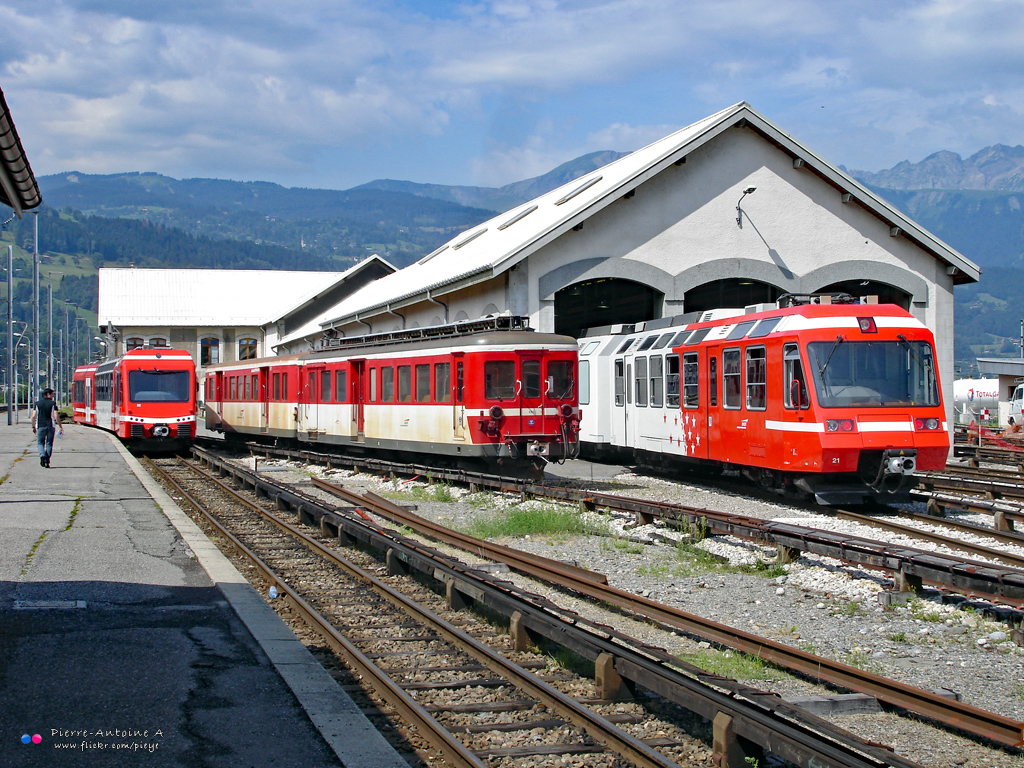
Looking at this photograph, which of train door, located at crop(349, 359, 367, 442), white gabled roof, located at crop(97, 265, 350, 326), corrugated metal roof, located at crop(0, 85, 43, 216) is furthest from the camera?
white gabled roof, located at crop(97, 265, 350, 326)

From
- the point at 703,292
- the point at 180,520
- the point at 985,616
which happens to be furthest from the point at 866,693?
the point at 703,292

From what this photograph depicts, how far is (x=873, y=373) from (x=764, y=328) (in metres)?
1.76

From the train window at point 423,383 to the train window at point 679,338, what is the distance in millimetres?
4791

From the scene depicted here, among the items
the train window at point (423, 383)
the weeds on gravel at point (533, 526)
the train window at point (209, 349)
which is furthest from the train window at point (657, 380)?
the train window at point (209, 349)

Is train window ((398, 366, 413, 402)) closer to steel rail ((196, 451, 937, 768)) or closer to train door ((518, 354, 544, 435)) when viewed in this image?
train door ((518, 354, 544, 435))

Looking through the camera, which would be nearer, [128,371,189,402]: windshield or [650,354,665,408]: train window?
[650,354,665,408]: train window

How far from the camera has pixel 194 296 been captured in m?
67.5

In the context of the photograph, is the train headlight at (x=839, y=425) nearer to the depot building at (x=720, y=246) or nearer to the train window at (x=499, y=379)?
the train window at (x=499, y=379)

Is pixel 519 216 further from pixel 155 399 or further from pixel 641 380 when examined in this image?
pixel 641 380

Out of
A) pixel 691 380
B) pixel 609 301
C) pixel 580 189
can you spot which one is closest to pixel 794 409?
pixel 691 380

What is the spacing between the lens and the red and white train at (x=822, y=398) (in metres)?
13.5

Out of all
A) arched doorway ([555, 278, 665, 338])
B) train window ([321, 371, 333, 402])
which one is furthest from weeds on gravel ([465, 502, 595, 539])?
arched doorway ([555, 278, 665, 338])

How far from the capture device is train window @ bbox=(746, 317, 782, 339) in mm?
14688

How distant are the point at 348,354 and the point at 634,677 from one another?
1768 cm
